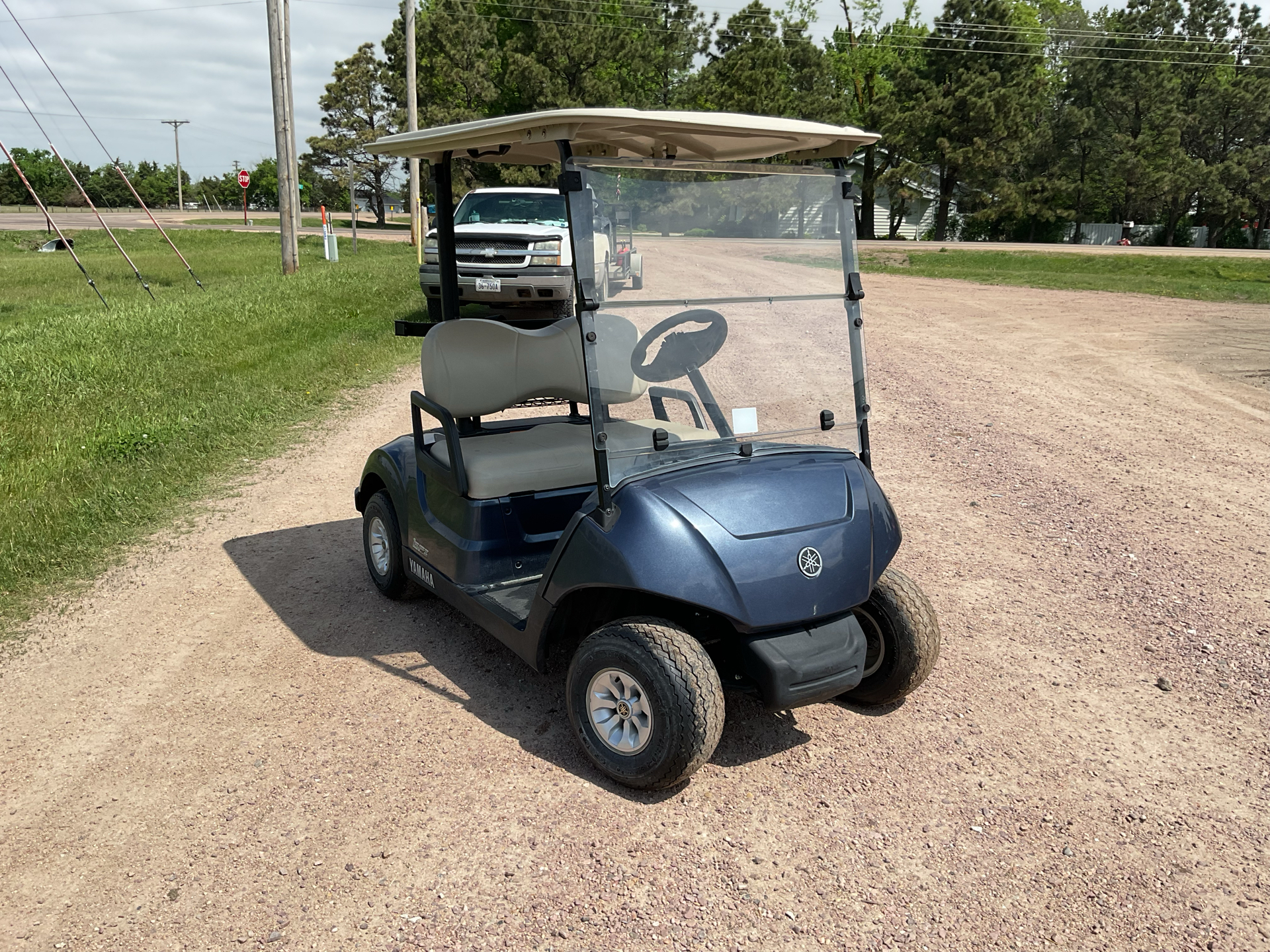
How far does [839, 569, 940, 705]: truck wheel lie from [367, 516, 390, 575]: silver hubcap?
2.12 metres

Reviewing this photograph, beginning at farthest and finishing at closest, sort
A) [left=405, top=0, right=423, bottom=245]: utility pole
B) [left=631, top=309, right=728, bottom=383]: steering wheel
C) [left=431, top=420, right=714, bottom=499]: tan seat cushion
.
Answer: [left=405, top=0, right=423, bottom=245]: utility pole < [left=431, top=420, right=714, bottom=499]: tan seat cushion < [left=631, top=309, right=728, bottom=383]: steering wheel

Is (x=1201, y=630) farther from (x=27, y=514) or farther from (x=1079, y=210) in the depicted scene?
(x=1079, y=210)

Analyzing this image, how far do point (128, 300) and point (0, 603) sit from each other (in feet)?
36.6

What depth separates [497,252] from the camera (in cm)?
1177

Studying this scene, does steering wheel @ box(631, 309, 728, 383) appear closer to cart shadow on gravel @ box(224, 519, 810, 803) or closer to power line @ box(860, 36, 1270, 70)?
cart shadow on gravel @ box(224, 519, 810, 803)

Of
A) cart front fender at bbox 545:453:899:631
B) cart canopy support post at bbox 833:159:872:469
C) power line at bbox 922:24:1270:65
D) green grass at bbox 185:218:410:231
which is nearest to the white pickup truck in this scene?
cart canopy support post at bbox 833:159:872:469

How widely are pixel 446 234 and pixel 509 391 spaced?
0.74 m

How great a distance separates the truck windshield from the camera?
12.4 meters

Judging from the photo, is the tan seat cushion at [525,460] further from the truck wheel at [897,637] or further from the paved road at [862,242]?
the paved road at [862,242]

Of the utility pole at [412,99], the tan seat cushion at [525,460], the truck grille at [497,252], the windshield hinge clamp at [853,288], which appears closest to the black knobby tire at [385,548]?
the tan seat cushion at [525,460]

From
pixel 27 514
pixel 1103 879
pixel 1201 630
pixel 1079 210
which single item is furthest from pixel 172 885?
pixel 1079 210

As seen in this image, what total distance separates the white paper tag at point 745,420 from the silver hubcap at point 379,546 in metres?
1.76

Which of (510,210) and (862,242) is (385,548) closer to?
(510,210)

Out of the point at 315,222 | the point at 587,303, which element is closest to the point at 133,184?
the point at 315,222
